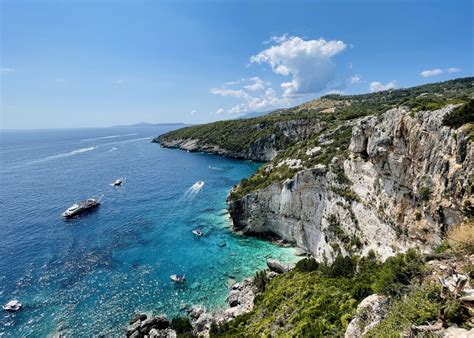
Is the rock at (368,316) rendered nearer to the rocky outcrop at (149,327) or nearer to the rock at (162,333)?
the rock at (162,333)

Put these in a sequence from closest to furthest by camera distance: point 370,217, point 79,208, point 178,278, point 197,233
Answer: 1. point 370,217
2. point 178,278
3. point 197,233
4. point 79,208

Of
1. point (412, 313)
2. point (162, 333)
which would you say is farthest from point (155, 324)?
point (412, 313)

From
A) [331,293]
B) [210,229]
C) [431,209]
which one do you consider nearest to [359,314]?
[331,293]

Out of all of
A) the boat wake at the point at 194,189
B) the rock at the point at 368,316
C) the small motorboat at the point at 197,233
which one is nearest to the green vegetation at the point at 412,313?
the rock at the point at 368,316

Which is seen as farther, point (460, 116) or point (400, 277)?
point (460, 116)

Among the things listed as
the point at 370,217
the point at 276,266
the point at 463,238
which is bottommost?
the point at 276,266

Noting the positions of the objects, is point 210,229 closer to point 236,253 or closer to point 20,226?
point 236,253

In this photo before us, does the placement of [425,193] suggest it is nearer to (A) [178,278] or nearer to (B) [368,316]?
(B) [368,316]
